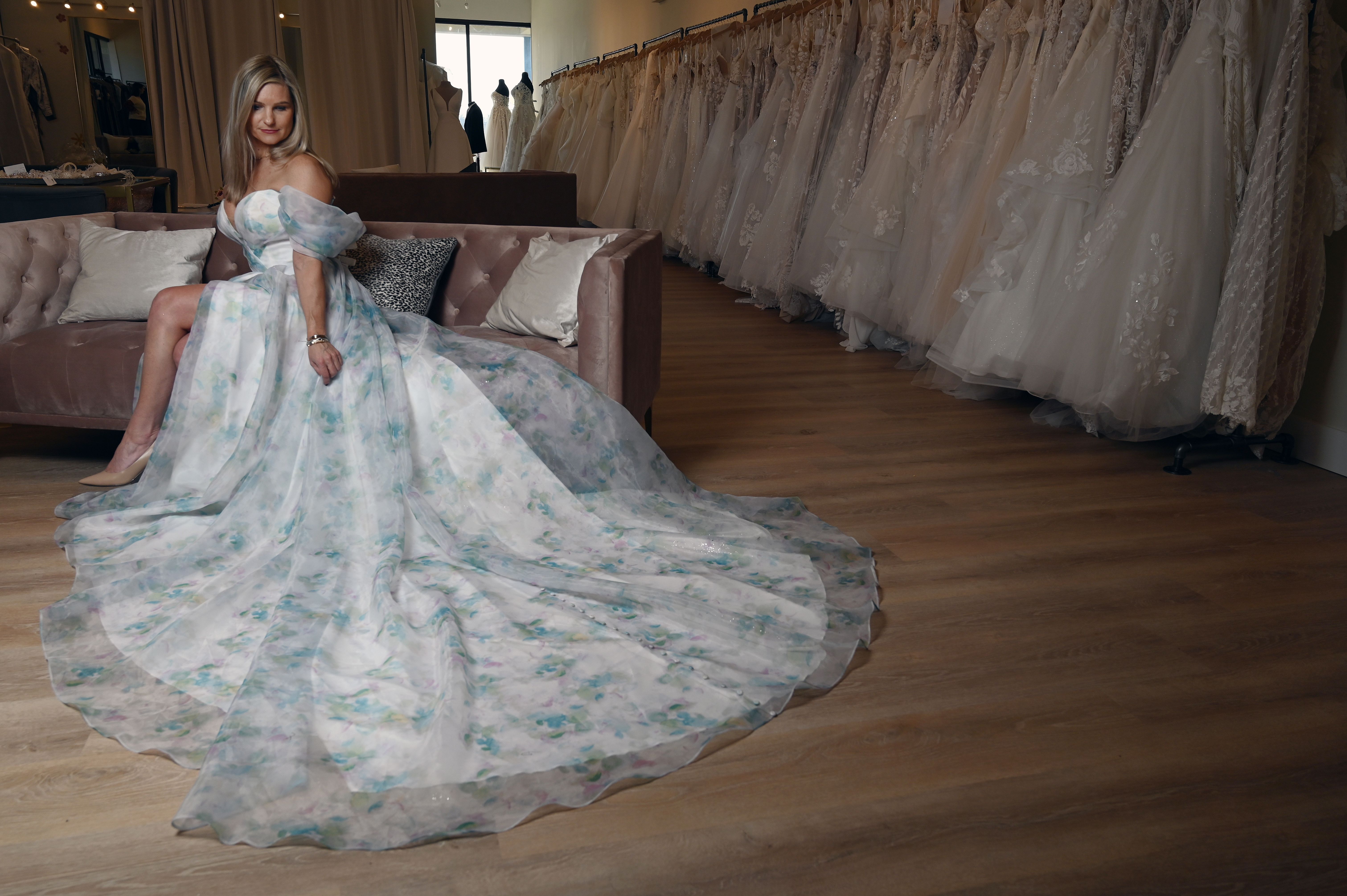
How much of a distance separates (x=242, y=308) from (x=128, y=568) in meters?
0.66

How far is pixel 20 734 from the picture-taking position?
4.95ft

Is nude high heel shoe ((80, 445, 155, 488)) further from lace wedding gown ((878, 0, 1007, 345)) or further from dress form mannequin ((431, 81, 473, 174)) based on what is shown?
dress form mannequin ((431, 81, 473, 174))

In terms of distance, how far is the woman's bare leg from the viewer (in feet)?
7.98

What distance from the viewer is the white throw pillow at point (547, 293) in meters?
2.69

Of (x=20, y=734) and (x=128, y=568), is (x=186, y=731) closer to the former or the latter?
(x=20, y=734)

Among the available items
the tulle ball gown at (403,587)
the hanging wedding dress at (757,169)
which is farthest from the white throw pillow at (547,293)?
the hanging wedding dress at (757,169)

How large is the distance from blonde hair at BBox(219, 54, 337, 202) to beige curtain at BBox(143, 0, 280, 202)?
16.4ft

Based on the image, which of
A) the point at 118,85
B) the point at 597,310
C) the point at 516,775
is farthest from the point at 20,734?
the point at 118,85

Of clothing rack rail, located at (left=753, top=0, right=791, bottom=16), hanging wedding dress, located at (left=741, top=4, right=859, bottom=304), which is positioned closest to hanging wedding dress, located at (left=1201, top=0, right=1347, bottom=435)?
hanging wedding dress, located at (left=741, top=4, right=859, bottom=304)

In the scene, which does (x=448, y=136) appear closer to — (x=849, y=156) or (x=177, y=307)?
(x=849, y=156)

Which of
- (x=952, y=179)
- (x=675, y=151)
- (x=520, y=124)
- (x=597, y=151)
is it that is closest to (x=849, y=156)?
(x=952, y=179)

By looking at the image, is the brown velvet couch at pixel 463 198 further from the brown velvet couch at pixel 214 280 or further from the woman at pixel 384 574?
the woman at pixel 384 574

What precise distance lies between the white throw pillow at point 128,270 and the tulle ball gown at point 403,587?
1.95ft

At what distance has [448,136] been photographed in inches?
287
